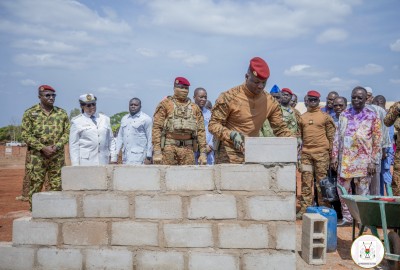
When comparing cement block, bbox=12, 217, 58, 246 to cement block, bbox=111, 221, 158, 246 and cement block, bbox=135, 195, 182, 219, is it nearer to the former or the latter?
cement block, bbox=111, 221, 158, 246

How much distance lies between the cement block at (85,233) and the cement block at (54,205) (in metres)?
0.11

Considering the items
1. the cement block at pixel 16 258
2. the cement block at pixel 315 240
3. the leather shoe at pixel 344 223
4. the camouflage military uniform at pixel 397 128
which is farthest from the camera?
the leather shoe at pixel 344 223

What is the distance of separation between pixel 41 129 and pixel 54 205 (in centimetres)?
268

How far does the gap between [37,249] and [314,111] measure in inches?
202

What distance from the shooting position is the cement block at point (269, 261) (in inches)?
151

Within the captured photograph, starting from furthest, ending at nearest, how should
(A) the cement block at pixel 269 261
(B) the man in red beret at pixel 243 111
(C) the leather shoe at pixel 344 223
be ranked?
(C) the leather shoe at pixel 344 223, (B) the man in red beret at pixel 243 111, (A) the cement block at pixel 269 261

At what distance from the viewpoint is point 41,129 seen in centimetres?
637

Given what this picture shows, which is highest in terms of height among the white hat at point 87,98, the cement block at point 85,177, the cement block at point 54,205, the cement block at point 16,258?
the white hat at point 87,98

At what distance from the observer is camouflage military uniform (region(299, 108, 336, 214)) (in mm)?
7023

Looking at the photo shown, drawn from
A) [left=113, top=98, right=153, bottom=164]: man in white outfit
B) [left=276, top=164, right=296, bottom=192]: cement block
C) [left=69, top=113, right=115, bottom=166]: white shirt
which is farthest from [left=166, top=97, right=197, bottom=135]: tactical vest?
[left=276, top=164, right=296, bottom=192]: cement block

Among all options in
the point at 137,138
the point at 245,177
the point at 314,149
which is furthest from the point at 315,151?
the point at 245,177

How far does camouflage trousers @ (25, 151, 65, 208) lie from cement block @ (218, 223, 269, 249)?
361 centimetres

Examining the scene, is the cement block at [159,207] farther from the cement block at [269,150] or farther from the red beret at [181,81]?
the red beret at [181,81]

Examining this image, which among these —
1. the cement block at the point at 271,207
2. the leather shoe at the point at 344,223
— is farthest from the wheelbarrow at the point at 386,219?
the leather shoe at the point at 344,223
